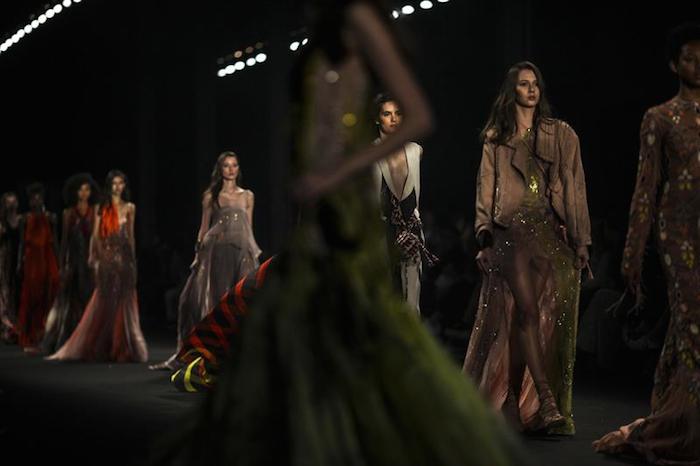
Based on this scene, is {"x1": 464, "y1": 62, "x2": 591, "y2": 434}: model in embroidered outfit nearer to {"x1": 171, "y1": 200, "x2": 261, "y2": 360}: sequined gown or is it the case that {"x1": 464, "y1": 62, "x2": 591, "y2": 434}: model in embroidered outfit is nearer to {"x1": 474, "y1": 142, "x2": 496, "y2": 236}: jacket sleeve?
{"x1": 474, "y1": 142, "x2": 496, "y2": 236}: jacket sleeve

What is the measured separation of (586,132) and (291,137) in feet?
23.9

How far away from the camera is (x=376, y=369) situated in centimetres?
288

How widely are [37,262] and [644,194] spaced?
9.00m

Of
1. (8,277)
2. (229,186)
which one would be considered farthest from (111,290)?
(8,277)

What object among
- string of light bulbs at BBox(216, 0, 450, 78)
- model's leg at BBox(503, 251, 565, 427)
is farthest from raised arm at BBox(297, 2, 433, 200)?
string of light bulbs at BBox(216, 0, 450, 78)

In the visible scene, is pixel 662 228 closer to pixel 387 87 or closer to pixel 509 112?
pixel 509 112

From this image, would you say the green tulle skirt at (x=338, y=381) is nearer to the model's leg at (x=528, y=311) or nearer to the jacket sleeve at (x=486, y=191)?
the model's leg at (x=528, y=311)

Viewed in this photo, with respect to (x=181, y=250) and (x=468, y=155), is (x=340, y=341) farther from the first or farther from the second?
(x=181, y=250)

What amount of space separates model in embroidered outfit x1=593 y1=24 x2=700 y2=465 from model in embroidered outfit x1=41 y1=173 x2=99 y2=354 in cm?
720

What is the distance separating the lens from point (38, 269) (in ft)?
42.7

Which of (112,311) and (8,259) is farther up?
(8,259)

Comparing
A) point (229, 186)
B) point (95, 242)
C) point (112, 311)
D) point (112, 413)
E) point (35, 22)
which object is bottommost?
point (112, 413)

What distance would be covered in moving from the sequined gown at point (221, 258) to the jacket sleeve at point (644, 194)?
16.0 ft

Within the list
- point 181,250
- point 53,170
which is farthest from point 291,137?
point 53,170
